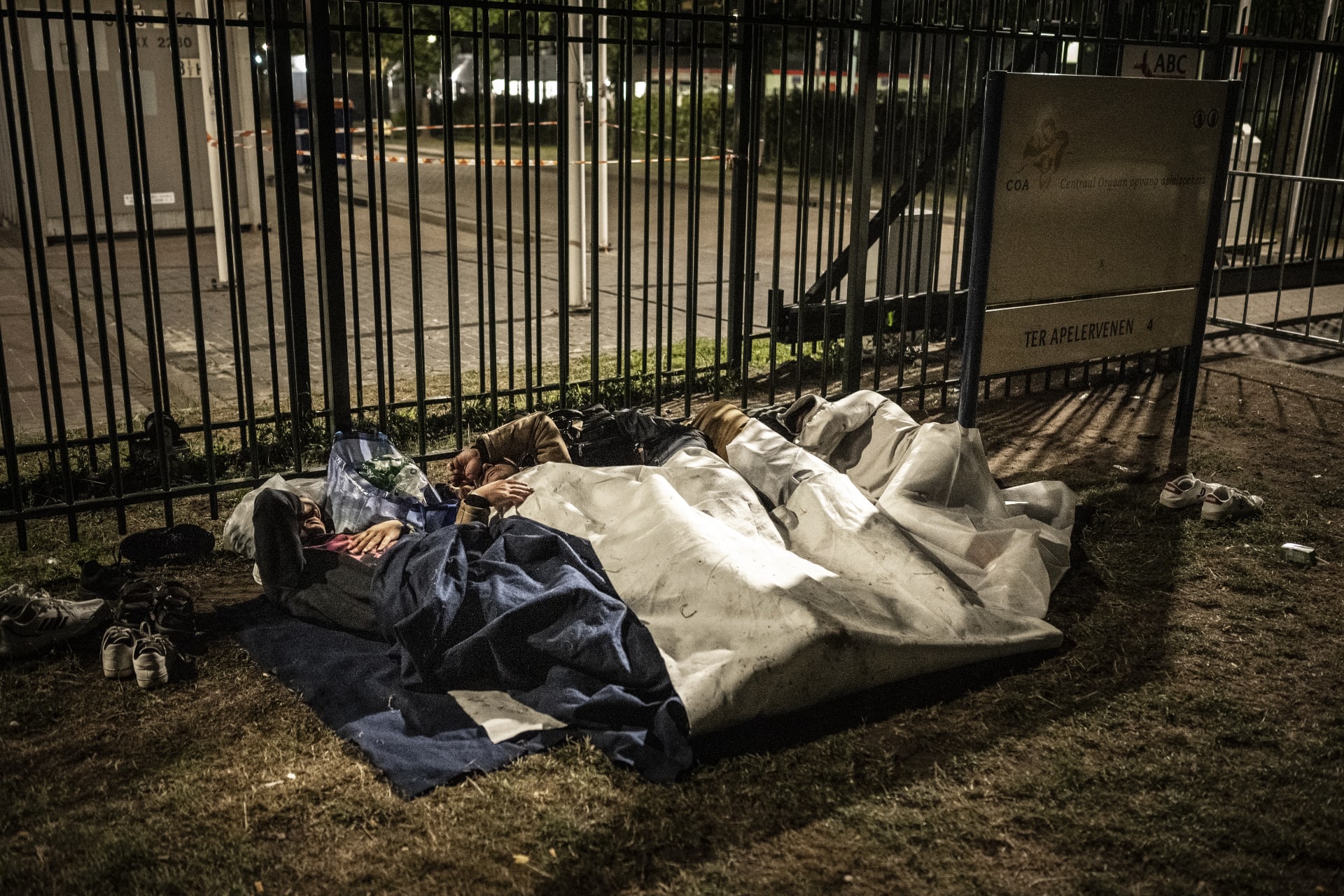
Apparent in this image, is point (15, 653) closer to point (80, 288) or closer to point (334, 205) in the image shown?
point (334, 205)

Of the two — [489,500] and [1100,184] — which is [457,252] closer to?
[489,500]

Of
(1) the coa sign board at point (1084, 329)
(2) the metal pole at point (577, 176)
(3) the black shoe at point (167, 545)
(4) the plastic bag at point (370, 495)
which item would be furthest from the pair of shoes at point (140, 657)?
(2) the metal pole at point (577, 176)

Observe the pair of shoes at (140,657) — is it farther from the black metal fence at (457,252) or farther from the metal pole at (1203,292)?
the metal pole at (1203,292)

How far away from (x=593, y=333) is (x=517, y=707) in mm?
2804

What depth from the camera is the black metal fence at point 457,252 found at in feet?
15.9

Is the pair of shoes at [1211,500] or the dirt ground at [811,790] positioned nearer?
the dirt ground at [811,790]

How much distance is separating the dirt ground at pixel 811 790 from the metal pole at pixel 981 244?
4.14 ft

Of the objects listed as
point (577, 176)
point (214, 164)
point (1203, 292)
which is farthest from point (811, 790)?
point (214, 164)

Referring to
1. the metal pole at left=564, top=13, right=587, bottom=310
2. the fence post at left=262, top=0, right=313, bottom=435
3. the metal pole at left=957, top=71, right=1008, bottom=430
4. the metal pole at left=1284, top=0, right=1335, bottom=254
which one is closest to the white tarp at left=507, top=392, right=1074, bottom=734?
the metal pole at left=957, top=71, right=1008, bottom=430

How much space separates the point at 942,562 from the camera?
4.48 m

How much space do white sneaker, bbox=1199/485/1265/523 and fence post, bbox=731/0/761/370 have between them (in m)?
2.63

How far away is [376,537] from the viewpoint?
4.46 metres

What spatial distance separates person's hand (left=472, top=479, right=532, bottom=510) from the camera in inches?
187

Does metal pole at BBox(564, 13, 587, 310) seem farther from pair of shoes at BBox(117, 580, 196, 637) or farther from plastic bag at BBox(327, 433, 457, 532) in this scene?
pair of shoes at BBox(117, 580, 196, 637)
